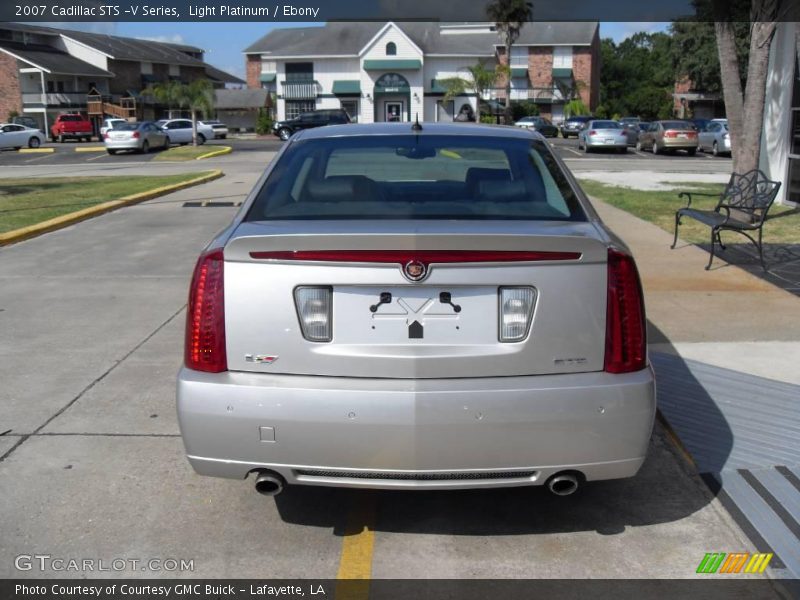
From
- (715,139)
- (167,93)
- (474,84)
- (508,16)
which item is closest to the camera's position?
(715,139)

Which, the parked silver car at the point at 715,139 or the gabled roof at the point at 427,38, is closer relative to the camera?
the parked silver car at the point at 715,139

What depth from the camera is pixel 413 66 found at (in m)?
67.2

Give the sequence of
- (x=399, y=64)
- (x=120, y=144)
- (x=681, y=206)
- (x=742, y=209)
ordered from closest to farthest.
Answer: (x=742, y=209), (x=681, y=206), (x=120, y=144), (x=399, y=64)

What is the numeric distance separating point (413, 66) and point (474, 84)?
629 cm

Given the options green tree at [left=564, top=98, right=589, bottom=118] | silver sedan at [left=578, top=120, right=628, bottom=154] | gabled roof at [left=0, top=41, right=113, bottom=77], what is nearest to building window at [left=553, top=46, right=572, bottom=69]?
green tree at [left=564, top=98, right=589, bottom=118]

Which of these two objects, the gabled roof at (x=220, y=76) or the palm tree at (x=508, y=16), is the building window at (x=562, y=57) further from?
the gabled roof at (x=220, y=76)

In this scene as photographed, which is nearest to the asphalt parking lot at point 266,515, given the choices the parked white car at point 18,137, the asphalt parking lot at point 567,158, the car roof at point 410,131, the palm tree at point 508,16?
the car roof at point 410,131

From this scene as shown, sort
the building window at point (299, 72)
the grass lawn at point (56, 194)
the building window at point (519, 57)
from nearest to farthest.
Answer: the grass lawn at point (56, 194) < the building window at point (299, 72) < the building window at point (519, 57)

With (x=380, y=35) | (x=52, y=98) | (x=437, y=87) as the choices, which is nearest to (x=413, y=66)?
(x=437, y=87)

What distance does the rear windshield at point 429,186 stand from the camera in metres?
4.00

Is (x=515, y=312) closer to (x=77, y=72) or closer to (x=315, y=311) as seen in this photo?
(x=315, y=311)

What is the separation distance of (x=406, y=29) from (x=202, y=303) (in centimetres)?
7053

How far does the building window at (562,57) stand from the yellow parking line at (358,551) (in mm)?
72912

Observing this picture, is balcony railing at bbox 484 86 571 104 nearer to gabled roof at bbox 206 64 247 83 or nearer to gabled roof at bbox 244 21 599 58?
gabled roof at bbox 244 21 599 58
